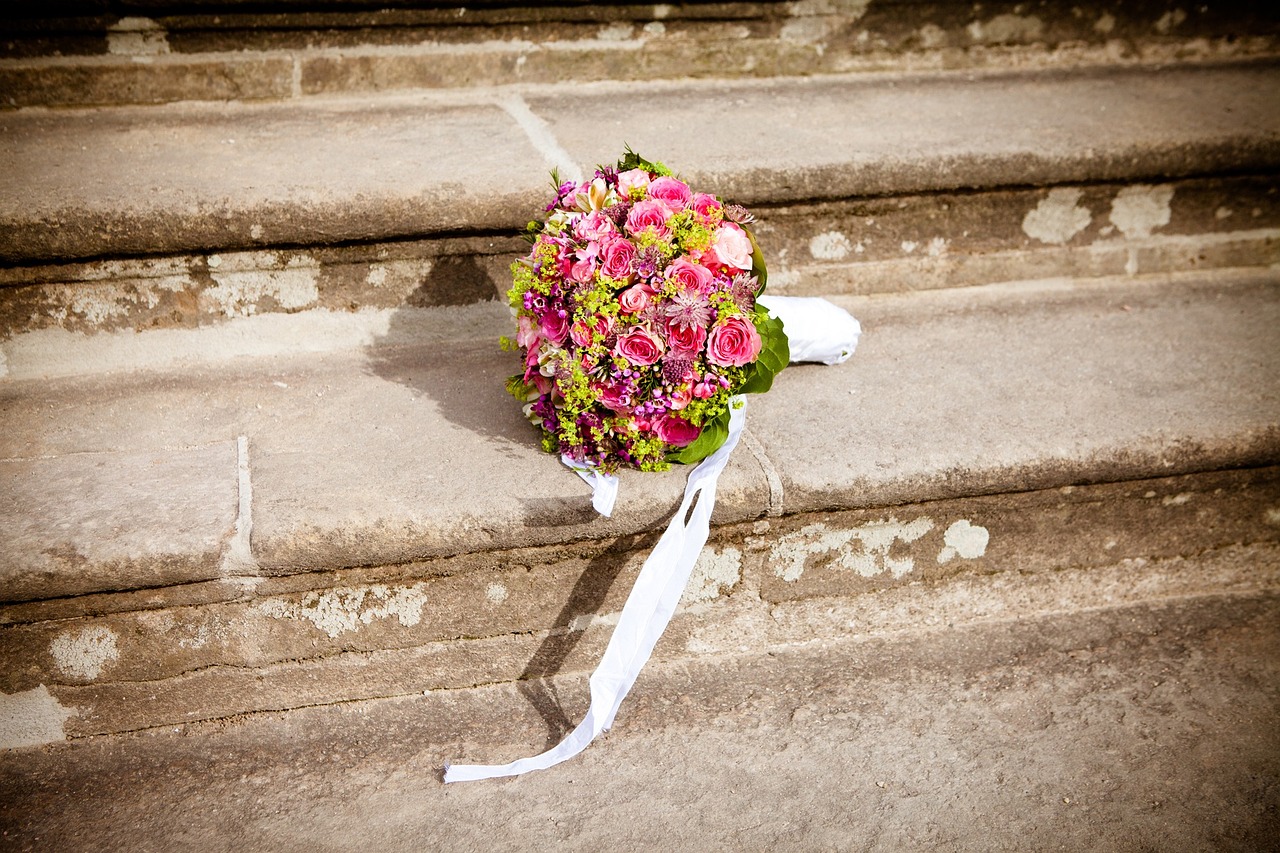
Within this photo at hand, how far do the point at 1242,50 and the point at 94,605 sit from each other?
12.8ft

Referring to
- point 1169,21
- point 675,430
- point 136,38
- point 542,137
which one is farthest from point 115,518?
point 1169,21

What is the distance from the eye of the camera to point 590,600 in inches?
75.8

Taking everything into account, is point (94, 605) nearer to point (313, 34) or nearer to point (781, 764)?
point (781, 764)

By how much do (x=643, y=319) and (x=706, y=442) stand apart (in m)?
0.30

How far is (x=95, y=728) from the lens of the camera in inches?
71.7

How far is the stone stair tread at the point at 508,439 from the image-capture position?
1739mm

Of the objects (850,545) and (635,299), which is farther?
(850,545)

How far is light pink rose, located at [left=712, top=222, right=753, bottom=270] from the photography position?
1706 mm

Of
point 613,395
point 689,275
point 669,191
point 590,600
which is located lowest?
point 590,600

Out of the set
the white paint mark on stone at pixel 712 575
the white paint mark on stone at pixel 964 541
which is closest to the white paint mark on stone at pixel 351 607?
the white paint mark on stone at pixel 712 575

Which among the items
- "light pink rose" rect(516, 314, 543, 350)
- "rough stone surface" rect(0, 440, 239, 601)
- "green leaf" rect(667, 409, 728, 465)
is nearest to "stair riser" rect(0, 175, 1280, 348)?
"rough stone surface" rect(0, 440, 239, 601)

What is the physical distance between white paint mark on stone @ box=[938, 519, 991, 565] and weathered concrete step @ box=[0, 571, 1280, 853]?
8.0 inches

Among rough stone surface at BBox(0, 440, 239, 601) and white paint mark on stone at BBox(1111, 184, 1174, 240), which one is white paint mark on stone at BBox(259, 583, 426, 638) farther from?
white paint mark on stone at BBox(1111, 184, 1174, 240)

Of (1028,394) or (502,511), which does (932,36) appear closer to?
(1028,394)
